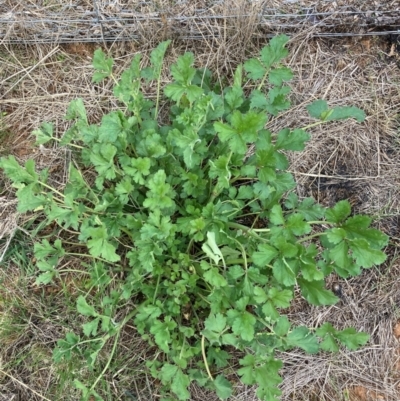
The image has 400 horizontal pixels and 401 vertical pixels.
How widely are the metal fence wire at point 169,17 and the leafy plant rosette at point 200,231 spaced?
1.14 feet

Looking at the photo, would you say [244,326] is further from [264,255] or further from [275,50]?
[275,50]

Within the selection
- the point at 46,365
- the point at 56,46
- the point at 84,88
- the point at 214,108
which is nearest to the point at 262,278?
the point at 214,108

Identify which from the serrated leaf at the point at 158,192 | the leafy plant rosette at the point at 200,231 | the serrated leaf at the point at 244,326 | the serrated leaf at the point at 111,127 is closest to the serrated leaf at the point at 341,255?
the leafy plant rosette at the point at 200,231

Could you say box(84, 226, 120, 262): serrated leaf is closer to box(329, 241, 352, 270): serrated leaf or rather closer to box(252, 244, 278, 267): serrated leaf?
box(252, 244, 278, 267): serrated leaf

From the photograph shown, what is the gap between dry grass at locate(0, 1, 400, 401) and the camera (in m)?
2.18

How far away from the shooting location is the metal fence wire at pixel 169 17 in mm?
2320

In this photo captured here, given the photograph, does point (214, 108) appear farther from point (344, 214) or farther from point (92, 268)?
point (92, 268)

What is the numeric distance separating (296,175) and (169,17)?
89cm

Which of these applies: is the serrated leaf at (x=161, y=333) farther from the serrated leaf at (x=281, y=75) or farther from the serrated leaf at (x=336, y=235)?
the serrated leaf at (x=281, y=75)

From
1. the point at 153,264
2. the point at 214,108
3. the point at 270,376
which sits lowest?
the point at 270,376

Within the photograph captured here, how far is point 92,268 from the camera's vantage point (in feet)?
6.66

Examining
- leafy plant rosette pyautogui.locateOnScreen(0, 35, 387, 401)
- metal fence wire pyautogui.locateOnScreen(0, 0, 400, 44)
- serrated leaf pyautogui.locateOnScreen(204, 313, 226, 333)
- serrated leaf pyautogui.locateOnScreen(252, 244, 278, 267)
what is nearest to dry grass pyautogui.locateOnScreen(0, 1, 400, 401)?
metal fence wire pyautogui.locateOnScreen(0, 0, 400, 44)

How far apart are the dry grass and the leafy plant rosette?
19cm

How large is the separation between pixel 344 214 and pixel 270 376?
57cm
